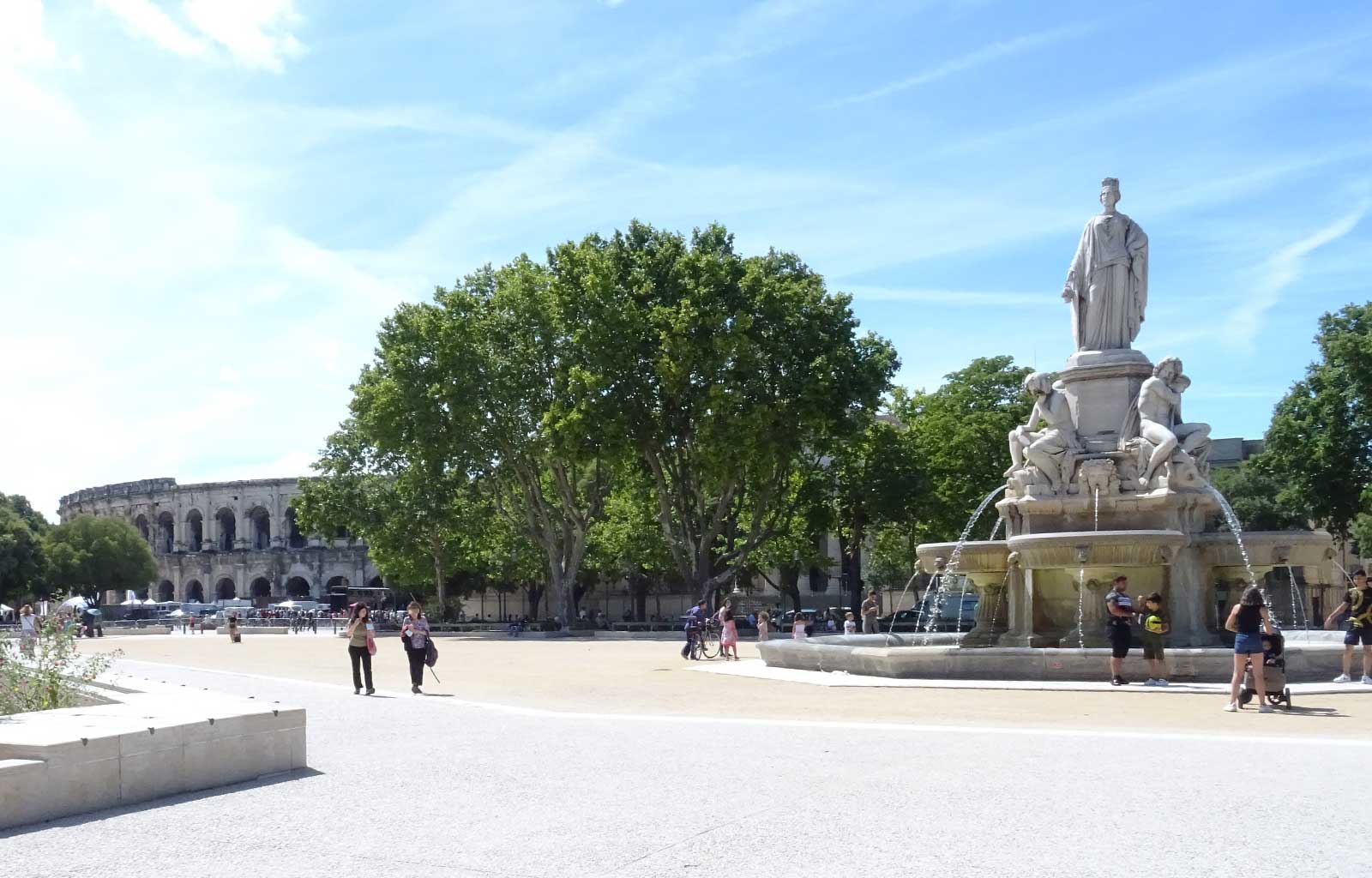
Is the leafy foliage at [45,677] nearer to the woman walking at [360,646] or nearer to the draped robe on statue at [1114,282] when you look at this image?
the woman walking at [360,646]

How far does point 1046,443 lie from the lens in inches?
794

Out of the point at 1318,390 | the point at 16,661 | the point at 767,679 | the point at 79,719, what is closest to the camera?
the point at 79,719

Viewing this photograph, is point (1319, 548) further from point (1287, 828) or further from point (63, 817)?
point (63, 817)

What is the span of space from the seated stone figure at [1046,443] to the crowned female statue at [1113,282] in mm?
1545

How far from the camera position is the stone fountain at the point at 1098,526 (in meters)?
18.6

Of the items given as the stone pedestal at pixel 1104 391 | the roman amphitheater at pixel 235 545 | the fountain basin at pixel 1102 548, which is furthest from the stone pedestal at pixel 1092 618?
the roman amphitheater at pixel 235 545

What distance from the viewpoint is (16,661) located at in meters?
13.0

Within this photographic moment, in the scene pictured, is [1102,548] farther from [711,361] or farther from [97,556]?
[97,556]

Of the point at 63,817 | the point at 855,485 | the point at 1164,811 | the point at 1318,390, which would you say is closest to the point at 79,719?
the point at 63,817

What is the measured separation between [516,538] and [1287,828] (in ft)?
188

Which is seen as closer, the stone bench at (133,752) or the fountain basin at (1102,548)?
the stone bench at (133,752)

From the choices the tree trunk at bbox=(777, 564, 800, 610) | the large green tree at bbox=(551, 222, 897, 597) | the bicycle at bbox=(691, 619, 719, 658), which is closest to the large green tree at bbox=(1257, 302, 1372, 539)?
the large green tree at bbox=(551, 222, 897, 597)

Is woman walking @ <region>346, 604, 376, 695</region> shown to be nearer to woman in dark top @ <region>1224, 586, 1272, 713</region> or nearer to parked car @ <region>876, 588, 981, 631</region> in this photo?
woman in dark top @ <region>1224, 586, 1272, 713</region>

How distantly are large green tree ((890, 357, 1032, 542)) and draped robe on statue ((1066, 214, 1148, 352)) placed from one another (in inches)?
1163
